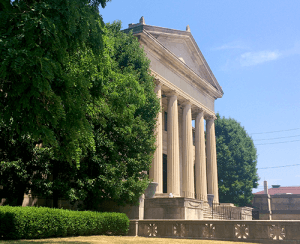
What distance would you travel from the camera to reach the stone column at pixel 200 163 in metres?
34.3

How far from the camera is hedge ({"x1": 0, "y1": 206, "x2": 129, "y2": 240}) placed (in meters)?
12.9

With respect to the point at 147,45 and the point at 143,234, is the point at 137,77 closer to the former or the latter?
the point at 147,45

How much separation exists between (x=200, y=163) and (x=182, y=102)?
6846 mm

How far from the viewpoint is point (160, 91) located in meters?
29.0

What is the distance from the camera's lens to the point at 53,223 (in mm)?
14617

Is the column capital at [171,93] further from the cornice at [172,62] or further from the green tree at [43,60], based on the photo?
the green tree at [43,60]

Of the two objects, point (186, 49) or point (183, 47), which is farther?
point (186, 49)

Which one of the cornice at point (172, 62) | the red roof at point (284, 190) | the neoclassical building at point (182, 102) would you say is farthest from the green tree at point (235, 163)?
the red roof at point (284, 190)

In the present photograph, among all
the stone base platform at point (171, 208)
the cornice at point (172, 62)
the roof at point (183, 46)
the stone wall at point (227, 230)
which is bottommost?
the stone wall at point (227, 230)

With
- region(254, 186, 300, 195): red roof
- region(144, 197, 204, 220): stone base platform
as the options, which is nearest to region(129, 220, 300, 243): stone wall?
region(144, 197, 204, 220): stone base platform

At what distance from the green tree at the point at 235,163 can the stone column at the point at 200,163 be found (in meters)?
12.5

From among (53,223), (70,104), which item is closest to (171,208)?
(53,223)

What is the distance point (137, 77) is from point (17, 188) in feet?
32.2

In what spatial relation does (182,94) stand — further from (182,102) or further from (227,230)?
Result: (227,230)
